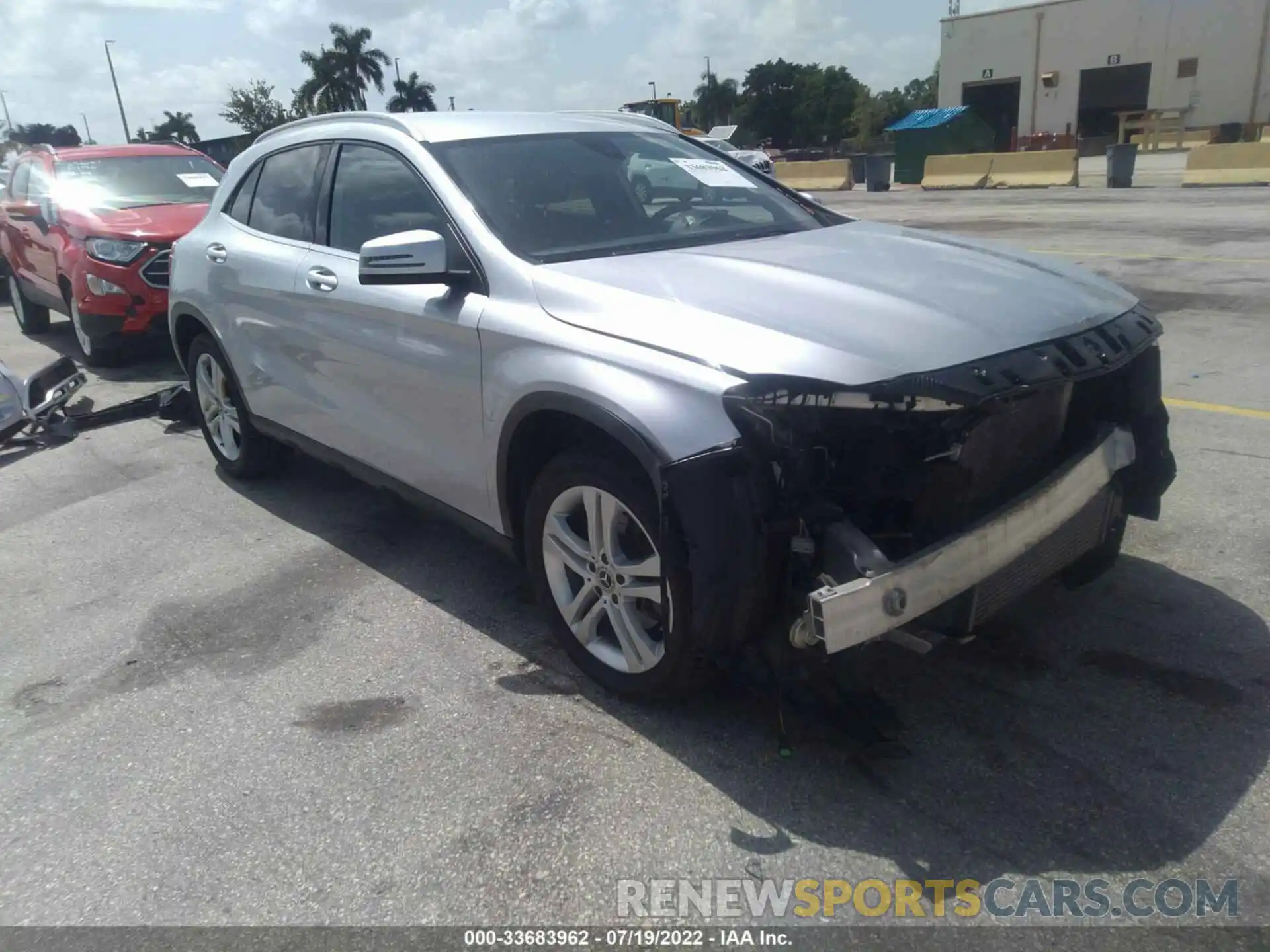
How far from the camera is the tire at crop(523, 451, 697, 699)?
2928 mm

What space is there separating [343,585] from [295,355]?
105 cm

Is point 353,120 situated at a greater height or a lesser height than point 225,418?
greater

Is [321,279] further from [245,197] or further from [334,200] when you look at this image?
[245,197]

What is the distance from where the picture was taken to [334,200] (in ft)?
14.4

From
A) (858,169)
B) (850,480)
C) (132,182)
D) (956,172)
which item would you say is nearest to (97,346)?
(132,182)

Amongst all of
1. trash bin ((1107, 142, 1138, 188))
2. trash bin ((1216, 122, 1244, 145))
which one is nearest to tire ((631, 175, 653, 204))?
trash bin ((1107, 142, 1138, 188))

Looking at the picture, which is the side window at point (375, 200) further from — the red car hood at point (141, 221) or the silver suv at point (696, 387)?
the red car hood at point (141, 221)

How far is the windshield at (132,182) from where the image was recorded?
9.30m

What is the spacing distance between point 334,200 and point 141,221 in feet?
17.6

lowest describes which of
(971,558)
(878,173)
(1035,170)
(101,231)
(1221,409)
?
(878,173)

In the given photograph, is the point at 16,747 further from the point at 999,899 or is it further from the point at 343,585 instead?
the point at 999,899

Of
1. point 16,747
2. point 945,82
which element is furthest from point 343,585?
point 945,82

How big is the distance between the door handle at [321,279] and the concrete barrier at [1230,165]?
69.7ft

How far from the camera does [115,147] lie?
33.4 feet
